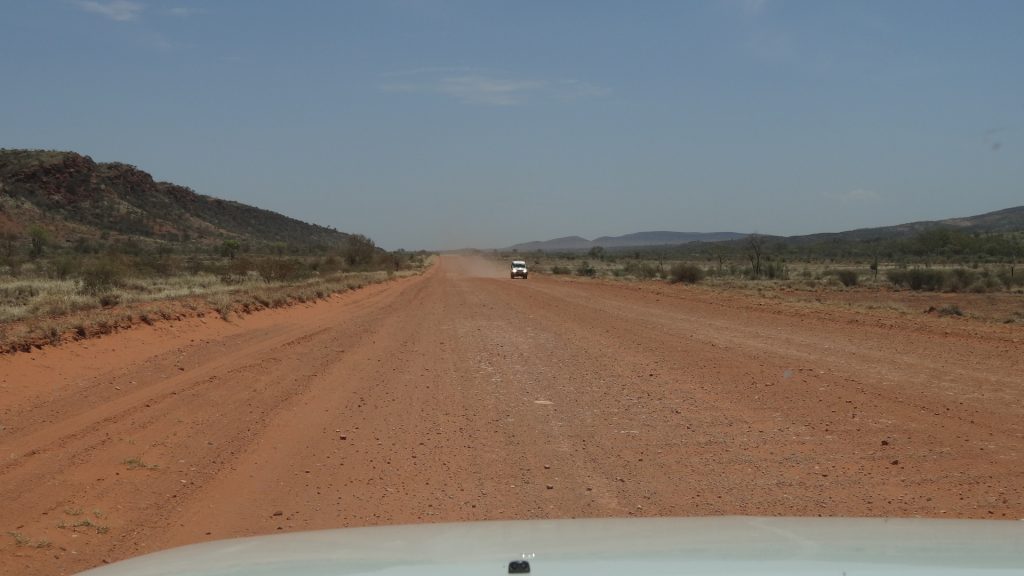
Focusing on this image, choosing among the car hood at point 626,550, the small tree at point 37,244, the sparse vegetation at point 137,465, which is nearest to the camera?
the car hood at point 626,550

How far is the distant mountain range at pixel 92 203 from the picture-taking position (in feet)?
302

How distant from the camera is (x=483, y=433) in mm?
10180

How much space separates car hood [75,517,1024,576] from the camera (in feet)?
12.6

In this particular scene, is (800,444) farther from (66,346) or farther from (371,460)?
(66,346)

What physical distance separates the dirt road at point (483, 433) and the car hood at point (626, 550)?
1.85 meters

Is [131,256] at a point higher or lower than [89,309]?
higher

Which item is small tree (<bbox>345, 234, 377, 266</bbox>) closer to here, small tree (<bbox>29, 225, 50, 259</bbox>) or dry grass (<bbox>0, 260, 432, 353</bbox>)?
small tree (<bbox>29, 225, 50, 259</bbox>)

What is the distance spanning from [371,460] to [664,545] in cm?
496

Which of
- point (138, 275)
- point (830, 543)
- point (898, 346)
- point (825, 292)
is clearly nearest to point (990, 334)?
point (898, 346)

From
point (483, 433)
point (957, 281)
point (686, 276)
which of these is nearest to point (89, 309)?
point (483, 433)

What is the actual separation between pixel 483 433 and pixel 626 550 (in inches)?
235

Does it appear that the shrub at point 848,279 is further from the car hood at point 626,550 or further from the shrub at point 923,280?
the car hood at point 626,550

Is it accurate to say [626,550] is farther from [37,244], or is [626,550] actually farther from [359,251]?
[359,251]

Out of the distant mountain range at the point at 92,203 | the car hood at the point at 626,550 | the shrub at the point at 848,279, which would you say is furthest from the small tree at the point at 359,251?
the car hood at the point at 626,550
